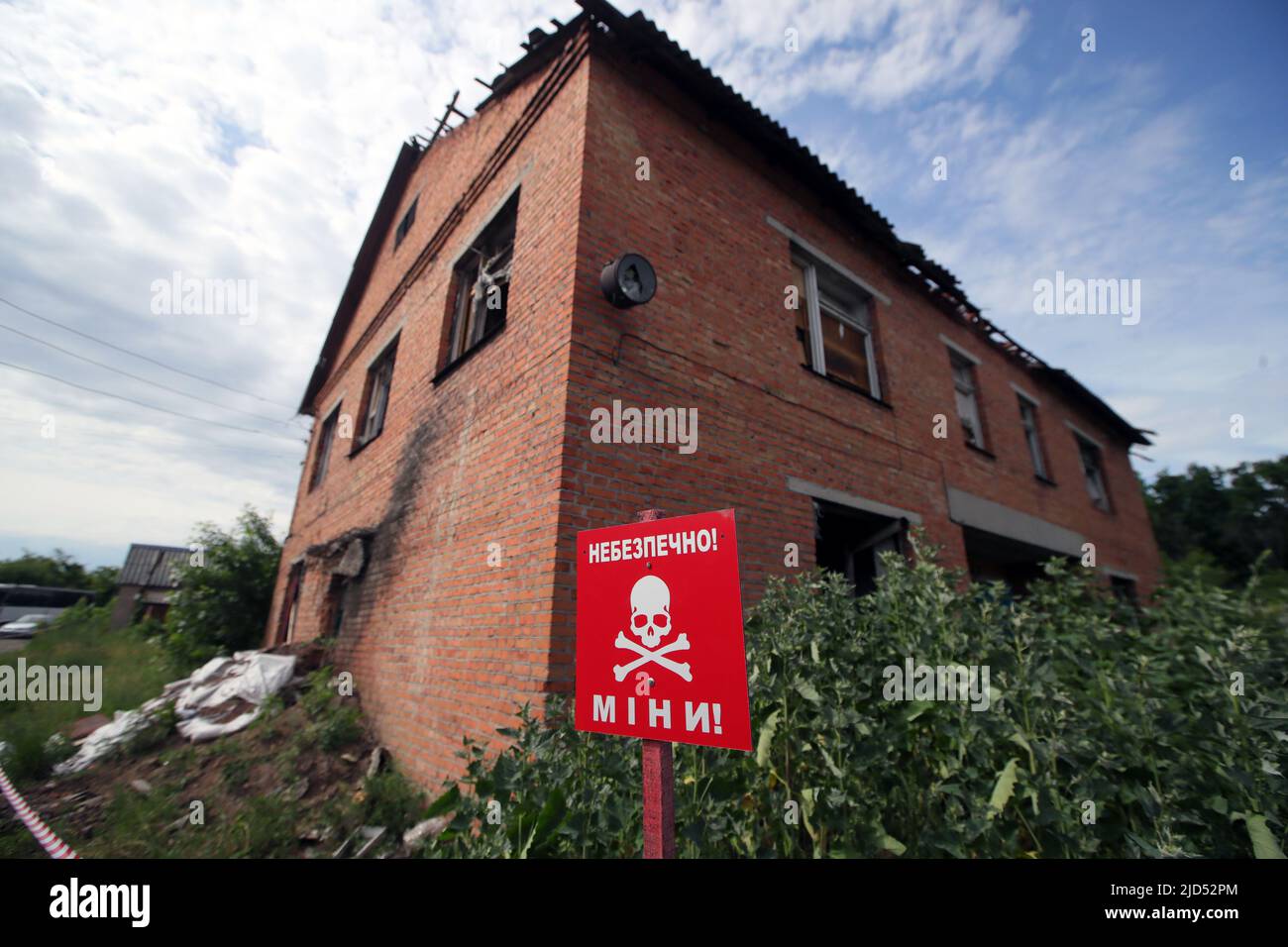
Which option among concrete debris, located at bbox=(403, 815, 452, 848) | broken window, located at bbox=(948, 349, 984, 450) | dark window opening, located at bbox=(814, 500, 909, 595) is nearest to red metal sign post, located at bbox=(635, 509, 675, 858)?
concrete debris, located at bbox=(403, 815, 452, 848)

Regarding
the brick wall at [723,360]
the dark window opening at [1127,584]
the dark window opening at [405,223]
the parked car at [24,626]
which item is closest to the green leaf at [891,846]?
the brick wall at [723,360]

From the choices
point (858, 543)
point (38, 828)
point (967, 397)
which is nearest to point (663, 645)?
point (38, 828)

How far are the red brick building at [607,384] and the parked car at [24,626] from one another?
1263 centimetres

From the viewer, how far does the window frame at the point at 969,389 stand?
27.2ft

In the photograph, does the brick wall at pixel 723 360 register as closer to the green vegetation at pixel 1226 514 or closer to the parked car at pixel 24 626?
the parked car at pixel 24 626

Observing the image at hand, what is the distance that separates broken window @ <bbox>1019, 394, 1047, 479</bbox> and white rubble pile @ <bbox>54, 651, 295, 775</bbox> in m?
12.8

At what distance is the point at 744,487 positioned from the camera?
436 cm

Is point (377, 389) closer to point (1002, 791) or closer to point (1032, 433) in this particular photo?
point (1002, 791)

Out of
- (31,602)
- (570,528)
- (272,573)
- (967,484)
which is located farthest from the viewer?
(31,602)

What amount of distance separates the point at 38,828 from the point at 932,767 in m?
5.46

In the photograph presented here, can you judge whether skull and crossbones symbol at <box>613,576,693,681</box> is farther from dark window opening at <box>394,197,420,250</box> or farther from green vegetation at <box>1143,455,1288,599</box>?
green vegetation at <box>1143,455,1288,599</box>
